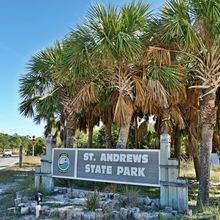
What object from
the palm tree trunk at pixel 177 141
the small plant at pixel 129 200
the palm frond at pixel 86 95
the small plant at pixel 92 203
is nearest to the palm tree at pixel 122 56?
the palm frond at pixel 86 95

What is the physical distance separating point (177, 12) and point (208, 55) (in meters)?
1.49

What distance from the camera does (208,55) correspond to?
7.88 meters

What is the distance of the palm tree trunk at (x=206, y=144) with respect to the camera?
7.47 m

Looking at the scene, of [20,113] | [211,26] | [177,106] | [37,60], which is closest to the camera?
[211,26]

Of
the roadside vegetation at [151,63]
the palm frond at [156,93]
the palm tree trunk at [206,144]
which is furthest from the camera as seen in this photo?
the palm frond at [156,93]

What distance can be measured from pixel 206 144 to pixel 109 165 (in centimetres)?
280

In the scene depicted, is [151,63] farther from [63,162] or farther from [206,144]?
[63,162]

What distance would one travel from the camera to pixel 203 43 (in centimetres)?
793

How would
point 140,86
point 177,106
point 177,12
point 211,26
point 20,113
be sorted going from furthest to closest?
point 20,113
point 177,106
point 140,86
point 177,12
point 211,26

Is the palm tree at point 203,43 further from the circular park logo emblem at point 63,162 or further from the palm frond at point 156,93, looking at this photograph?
the circular park logo emblem at point 63,162

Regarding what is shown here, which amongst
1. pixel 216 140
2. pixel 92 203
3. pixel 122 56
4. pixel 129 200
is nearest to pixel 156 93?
pixel 122 56

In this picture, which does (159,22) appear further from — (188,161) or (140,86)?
(188,161)

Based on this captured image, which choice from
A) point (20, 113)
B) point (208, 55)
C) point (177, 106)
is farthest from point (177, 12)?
point (20, 113)

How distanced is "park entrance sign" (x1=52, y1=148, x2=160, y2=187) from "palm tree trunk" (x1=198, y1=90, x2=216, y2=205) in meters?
1.25
